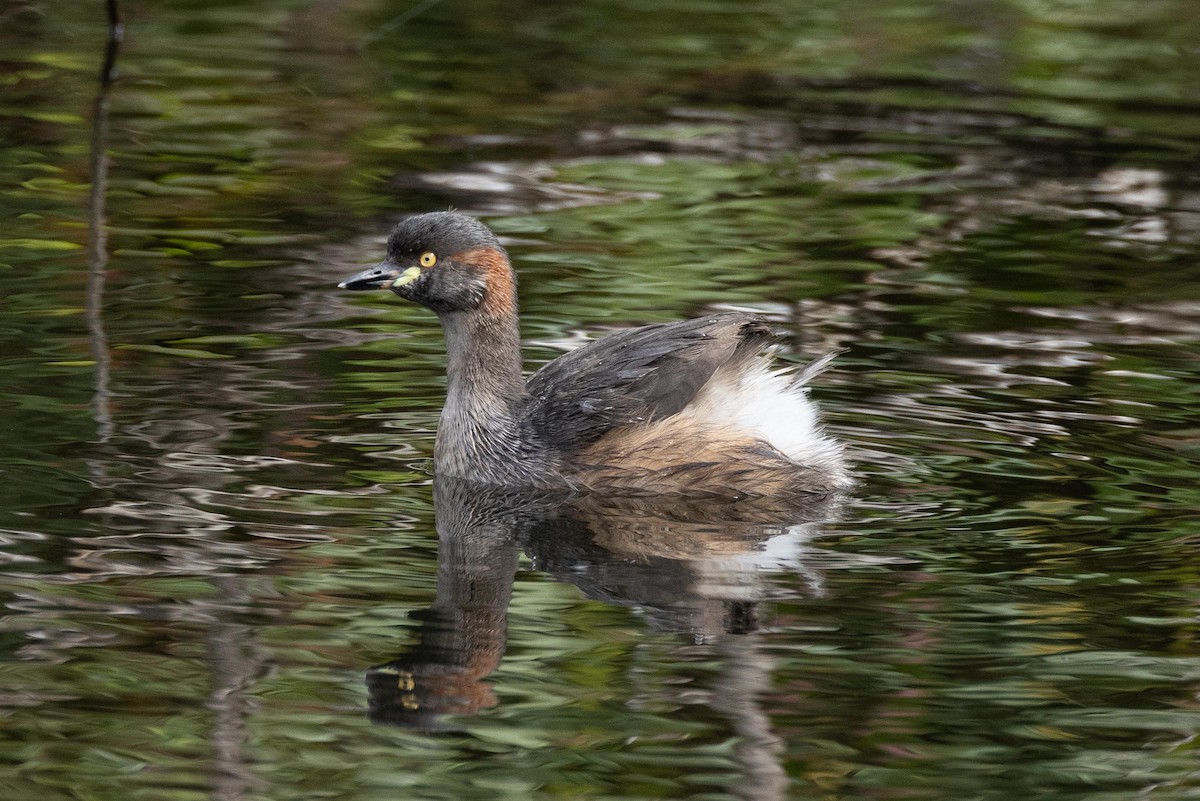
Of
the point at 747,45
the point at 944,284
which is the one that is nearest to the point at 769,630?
the point at 944,284

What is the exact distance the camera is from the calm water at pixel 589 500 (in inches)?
198

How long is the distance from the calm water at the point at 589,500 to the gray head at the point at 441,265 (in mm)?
602

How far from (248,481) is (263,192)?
15.7 ft

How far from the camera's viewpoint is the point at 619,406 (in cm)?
707

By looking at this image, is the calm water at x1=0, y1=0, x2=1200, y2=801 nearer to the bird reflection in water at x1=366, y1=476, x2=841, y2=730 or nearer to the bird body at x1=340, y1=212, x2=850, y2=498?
the bird reflection in water at x1=366, y1=476, x2=841, y2=730

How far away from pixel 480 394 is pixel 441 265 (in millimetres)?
525

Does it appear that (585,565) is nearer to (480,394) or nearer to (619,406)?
(619,406)

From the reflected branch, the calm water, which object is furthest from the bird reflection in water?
the reflected branch

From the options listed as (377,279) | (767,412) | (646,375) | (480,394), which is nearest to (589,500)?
(646,375)

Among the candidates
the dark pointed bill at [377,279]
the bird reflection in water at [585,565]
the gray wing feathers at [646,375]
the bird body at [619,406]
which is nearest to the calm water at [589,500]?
the bird reflection in water at [585,565]

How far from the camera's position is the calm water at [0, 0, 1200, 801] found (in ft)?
16.5

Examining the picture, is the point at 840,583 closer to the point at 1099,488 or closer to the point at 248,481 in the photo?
the point at 1099,488

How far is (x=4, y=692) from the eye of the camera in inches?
202

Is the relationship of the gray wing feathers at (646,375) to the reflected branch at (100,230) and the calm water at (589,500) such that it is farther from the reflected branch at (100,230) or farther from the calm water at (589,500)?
the reflected branch at (100,230)
